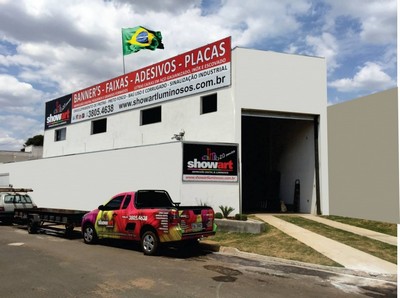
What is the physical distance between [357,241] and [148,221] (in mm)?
6741

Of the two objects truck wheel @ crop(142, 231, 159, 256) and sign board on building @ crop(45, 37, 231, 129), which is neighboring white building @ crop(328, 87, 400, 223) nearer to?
sign board on building @ crop(45, 37, 231, 129)

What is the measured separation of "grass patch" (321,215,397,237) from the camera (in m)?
14.9

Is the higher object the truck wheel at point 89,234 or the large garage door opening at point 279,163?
the large garage door opening at point 279,163

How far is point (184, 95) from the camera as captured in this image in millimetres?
21531

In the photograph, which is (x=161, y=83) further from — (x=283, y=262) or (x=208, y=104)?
(x=283, y=262)

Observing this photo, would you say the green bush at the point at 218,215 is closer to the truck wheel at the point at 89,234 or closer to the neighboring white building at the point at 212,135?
the neighboring white building at the point at 212,135

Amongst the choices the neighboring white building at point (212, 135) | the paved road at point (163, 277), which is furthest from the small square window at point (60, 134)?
the paved road at point (163, 277)

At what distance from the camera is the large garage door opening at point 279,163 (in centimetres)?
2092

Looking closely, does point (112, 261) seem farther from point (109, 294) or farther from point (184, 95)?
point (184, 95)

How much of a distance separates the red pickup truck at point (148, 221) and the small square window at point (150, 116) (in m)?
11.1

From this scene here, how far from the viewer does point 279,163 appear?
24.3m

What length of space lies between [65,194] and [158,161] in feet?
31.3

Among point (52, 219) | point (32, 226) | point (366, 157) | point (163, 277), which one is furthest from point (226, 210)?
point (163, 277)

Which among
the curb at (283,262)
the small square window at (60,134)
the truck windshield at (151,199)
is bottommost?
the curb at (283,262)
